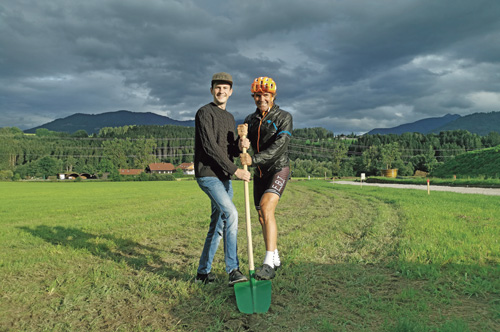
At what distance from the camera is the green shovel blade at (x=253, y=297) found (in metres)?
3.77

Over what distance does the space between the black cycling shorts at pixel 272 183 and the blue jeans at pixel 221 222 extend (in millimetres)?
870

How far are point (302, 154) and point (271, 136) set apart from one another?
125 meters

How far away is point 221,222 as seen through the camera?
4660 mm

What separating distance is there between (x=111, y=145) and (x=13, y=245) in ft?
410

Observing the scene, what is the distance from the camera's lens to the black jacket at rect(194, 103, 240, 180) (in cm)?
431

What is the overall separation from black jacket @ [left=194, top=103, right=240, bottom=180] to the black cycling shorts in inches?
36.2

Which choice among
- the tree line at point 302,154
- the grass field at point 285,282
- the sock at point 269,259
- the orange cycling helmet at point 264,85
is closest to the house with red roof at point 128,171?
the tree line at point 302,154

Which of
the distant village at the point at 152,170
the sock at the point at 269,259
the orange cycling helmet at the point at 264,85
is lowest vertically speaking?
the distant village at the point at 152,170

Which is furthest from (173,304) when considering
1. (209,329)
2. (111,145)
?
(111,145)

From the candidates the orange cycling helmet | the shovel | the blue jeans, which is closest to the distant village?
the orange cycling helmet

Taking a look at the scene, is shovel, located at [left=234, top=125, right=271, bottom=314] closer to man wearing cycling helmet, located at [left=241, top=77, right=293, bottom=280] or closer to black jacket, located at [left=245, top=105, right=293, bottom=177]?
man wearing cycling helmet, located at [left=241, top=77, right=293, bottom=280]

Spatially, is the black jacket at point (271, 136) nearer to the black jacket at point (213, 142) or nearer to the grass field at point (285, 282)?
the black jacket at point (213, 142)

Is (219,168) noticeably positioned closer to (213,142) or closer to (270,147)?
(213,142)

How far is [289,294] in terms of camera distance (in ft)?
14.0
